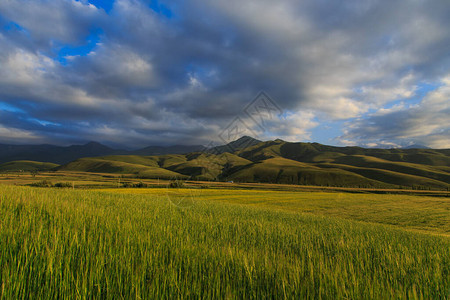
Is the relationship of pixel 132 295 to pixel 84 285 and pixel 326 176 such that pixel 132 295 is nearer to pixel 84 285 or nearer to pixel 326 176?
pixel 84 285

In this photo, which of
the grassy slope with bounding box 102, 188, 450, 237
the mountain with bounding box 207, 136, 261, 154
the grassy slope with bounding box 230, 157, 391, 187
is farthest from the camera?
the grassy slope with bounding box 230, 157, 391, 187

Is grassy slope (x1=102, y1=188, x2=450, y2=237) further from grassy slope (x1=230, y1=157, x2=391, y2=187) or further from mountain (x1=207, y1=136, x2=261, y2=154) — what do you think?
grassy slope (x1=230, y1=157, x2=391, y2=187)

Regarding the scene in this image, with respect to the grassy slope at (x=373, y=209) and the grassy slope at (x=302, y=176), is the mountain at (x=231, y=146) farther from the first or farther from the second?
the grassy slope at (x=302, y=176)

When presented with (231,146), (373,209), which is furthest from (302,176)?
(231,146)

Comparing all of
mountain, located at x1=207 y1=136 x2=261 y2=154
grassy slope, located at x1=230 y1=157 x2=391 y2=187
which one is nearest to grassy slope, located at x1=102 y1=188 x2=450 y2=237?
mountain, located at x1=207 y1=136 x2=261 y2=154

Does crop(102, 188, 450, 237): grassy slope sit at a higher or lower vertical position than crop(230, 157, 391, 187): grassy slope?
higher

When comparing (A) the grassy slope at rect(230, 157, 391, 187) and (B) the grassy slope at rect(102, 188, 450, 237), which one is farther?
(A) the grassy slope at rect(230, 157, 391, 187)

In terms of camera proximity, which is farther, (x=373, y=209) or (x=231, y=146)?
(x=373, y=209)

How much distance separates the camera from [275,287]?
8.53 feet

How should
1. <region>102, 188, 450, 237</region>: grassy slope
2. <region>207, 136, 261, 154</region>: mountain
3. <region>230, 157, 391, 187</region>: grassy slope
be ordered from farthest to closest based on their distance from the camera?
<region>230, 157, 391, 187</region>: grassy slope
<region>102, 188, 450, 237</region>: grassy slope
<region>207, 136, 261, 154</region>: mountain

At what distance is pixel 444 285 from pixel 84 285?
5.29 m

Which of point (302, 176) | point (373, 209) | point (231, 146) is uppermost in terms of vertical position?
point (231, 146)

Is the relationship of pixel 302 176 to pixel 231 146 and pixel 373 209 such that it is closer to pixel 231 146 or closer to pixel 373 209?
pixel 373 209

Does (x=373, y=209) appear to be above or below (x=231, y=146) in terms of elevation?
below
